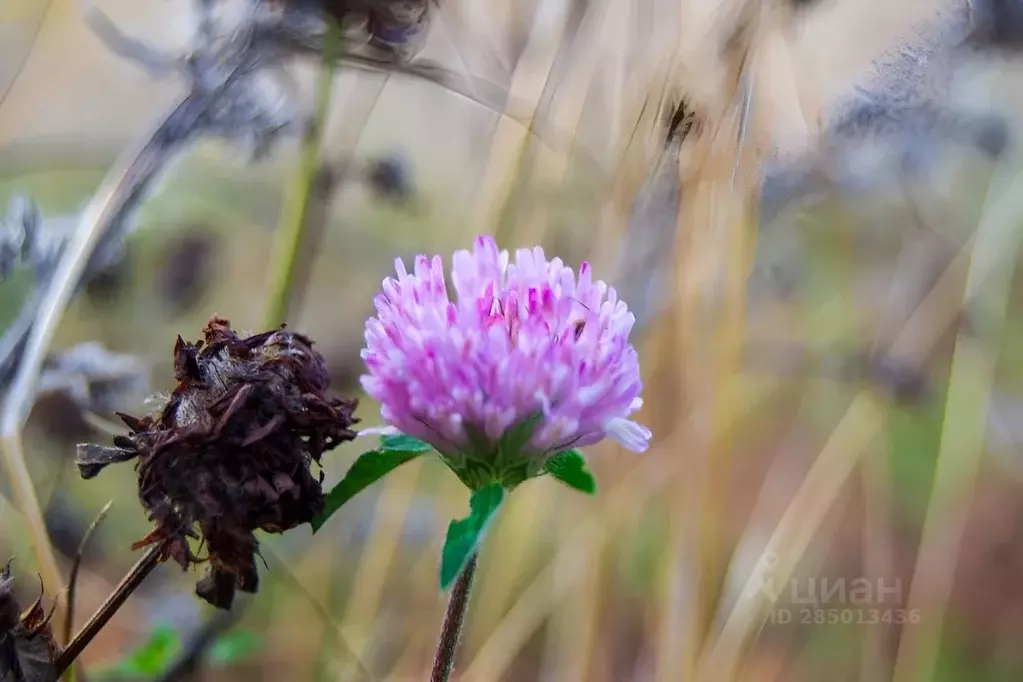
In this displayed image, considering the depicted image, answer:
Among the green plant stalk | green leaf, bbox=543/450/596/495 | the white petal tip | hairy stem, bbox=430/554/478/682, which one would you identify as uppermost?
the green plant stalk

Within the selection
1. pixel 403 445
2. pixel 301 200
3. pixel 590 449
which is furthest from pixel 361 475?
pixel 590 449

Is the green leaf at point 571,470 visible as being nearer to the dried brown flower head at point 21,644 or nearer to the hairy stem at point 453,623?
the hairy stem at point 453,623

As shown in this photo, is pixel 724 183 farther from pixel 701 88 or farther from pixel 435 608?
pixel 435 608

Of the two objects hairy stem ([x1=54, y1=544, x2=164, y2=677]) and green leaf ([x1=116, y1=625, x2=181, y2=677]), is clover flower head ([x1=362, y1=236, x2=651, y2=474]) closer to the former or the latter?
hairy stem ([x1=54, y1=544, x2=164, y2=677])

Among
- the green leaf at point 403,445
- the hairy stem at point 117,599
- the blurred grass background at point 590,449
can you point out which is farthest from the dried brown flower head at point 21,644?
the blurred grass background at point 590,449

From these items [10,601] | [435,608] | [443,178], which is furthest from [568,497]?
[10,601]

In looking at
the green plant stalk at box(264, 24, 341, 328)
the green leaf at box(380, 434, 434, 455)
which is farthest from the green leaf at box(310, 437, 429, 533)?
the green plant stalk at box(264, 24, 341, 328)
